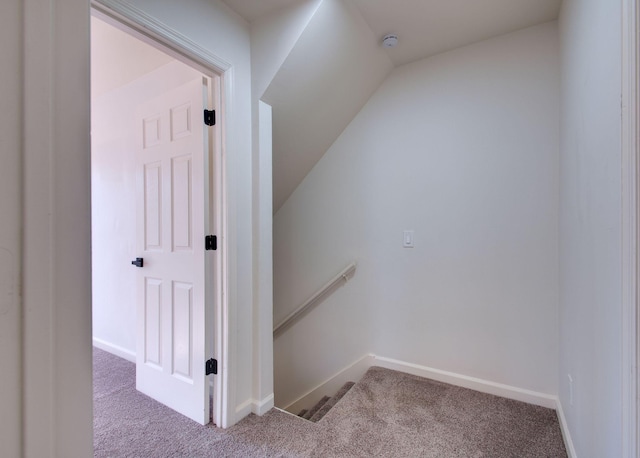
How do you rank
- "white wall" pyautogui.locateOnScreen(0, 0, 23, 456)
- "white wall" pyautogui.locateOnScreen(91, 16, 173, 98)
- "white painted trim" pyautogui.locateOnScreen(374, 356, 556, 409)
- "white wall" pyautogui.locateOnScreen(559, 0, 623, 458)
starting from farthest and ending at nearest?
"white wall" pyautogui.locateOnScreen(91, 16, 173, 98), "white painted trim" pyautogui.locateOnScreen(374, 356, 556, 409), "white wall" pyautogui.locateOnScreen(559, 0, 623, 458), "white wall" pyautogui.locateOnScreen(0, 0, 23, 456)

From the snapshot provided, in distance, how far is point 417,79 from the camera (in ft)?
7.34

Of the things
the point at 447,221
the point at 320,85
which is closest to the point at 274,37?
the point at 320,85

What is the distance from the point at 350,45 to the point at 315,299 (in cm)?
195

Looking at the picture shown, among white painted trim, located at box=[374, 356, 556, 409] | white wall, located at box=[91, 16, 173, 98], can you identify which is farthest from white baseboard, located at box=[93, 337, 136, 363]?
white wall, located at box=[91, 16, 173, 98]

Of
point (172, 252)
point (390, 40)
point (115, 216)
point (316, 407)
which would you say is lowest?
point (316, 407)

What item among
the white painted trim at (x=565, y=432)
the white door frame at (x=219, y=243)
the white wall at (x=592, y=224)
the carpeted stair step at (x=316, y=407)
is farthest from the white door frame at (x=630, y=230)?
the carpeted stair step at (x=316, y=407)

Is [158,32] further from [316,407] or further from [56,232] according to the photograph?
[316,407]

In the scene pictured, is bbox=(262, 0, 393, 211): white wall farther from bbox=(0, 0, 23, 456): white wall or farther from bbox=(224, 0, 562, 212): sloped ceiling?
bbox=(0, 0, 23, 456): white wall

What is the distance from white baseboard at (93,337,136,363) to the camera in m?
2.56

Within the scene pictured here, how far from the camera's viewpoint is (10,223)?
1.33 feet

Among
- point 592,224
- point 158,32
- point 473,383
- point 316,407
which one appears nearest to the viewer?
point 592,224

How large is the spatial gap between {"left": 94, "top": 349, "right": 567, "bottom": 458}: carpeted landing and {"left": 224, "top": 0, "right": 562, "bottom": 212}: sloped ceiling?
66.6 inches

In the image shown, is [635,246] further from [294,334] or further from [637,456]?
[294,334]

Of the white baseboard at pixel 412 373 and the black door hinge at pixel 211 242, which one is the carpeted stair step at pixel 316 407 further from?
the black door hinge at pixel 211 242
